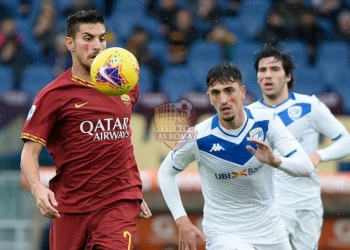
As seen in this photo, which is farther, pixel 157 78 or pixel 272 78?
pixel 157 78

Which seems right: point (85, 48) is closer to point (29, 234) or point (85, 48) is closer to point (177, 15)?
point (29, 234)

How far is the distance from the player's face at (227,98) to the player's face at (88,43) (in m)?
0.86

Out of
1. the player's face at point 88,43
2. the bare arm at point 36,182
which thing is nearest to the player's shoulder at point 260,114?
the player's face at point 88,43

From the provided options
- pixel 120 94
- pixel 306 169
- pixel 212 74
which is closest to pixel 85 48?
pixel 120 94

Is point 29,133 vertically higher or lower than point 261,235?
higher

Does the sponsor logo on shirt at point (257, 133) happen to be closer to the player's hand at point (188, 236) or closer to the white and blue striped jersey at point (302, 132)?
the player's hand at point (188, 236)

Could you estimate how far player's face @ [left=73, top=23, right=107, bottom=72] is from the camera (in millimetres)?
5703

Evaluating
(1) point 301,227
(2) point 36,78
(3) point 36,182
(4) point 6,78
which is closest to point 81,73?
(3) point 36,182

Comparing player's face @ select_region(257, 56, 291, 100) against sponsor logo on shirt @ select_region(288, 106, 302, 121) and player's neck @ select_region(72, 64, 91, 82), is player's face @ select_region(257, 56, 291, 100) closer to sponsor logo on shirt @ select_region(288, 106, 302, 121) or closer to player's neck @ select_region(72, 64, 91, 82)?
sponsor logo on shirt @ select_region(288, 106, 302, 121)

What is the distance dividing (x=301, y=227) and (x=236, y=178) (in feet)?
6.51

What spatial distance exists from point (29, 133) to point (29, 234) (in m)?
4.21

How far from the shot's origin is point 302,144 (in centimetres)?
763

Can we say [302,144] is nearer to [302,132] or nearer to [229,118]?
[302,132]

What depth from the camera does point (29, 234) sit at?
9.47 m
